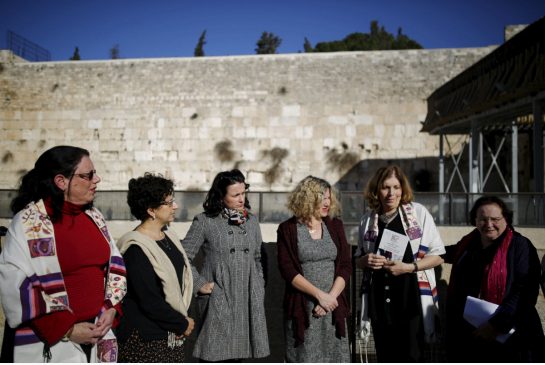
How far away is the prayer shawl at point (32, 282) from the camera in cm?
190

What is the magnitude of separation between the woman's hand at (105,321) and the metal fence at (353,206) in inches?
211

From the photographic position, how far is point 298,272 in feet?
9.11

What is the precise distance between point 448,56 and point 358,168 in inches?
178

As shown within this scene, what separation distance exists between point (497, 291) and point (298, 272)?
1102mm

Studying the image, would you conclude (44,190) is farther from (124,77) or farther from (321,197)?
(124,77)

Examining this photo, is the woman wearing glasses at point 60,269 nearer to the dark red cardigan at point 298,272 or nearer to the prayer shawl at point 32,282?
the prayer shawl at point 32,282

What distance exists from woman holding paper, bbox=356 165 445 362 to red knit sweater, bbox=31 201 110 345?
4.92ft

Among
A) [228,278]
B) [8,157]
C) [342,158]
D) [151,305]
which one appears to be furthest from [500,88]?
[8,157]

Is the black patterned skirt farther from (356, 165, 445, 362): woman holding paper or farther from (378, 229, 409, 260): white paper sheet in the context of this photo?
(378, 229, 409, 260): white paper sheet

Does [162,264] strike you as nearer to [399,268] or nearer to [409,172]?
[399,268]

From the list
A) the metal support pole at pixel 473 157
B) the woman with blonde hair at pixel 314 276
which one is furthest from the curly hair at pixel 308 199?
the metal support pole at pixel 473 157

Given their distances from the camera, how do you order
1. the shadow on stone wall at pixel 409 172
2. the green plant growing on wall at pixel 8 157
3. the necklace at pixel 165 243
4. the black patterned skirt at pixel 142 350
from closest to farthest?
1. the black patterned skirt at pixel 142 350
2. the necklace at pixel 165 243
3. the shadow on stone wall at pixel 409 172
4. the green plant growing on wall at pixel 8 157

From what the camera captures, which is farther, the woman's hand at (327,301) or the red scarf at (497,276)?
the woman's hand at (327,301)

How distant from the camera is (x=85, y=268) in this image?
84.3 inches
